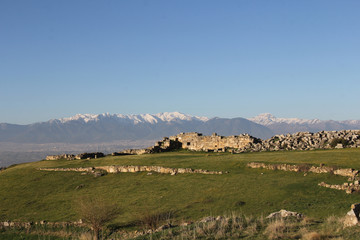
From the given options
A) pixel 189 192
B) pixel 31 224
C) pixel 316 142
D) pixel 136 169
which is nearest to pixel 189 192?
pixel 189 192

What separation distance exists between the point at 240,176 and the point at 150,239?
17900 mm

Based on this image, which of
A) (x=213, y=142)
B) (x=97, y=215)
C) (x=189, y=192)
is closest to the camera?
(x=97, y=215)

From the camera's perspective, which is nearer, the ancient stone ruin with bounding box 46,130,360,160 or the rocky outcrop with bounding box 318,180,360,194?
the rocky outcrop with bounding box 318,180,360,194

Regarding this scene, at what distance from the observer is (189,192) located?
93.7 feet

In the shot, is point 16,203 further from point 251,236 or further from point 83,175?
point 251,236

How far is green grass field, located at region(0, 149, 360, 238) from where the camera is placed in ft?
75.8

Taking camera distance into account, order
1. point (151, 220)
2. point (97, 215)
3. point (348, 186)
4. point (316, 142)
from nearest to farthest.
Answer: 1. point (151, 220)
2. point (97, 215)
3. point (348, 186)
4. point (316, 142)

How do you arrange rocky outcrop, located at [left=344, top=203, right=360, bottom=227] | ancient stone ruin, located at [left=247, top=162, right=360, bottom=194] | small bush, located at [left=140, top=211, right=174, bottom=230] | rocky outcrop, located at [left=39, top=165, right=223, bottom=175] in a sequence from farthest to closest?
1. rocky outcrop, located at [left=39, top=165, right=223, bottom=175]
2. ancient stone ruin, located at [left=247, top=162, right=360, bottom=194]
3. small bush, located at [left=140, top=211, right=174, bottom=230]
4. rocky outcrop, located at [left=344, top=203, right=360, bottom=227]

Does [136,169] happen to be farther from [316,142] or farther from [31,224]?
[316,142]

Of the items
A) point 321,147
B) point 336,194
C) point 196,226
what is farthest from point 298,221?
point 321,147

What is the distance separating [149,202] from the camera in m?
27.5

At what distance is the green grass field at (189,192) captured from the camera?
23094mm

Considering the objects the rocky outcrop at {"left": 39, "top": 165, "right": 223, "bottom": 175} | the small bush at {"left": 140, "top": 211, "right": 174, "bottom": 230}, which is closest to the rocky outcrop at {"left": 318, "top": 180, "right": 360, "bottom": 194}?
the rocky outcrop at {"left": 39, "top": 165, "right": 223, "bottom": 175}

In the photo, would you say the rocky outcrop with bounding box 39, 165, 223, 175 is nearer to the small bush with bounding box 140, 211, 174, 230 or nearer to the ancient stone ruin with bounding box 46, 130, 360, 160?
the ancient stone ruin with bounding box 46, 130, 360, 160
